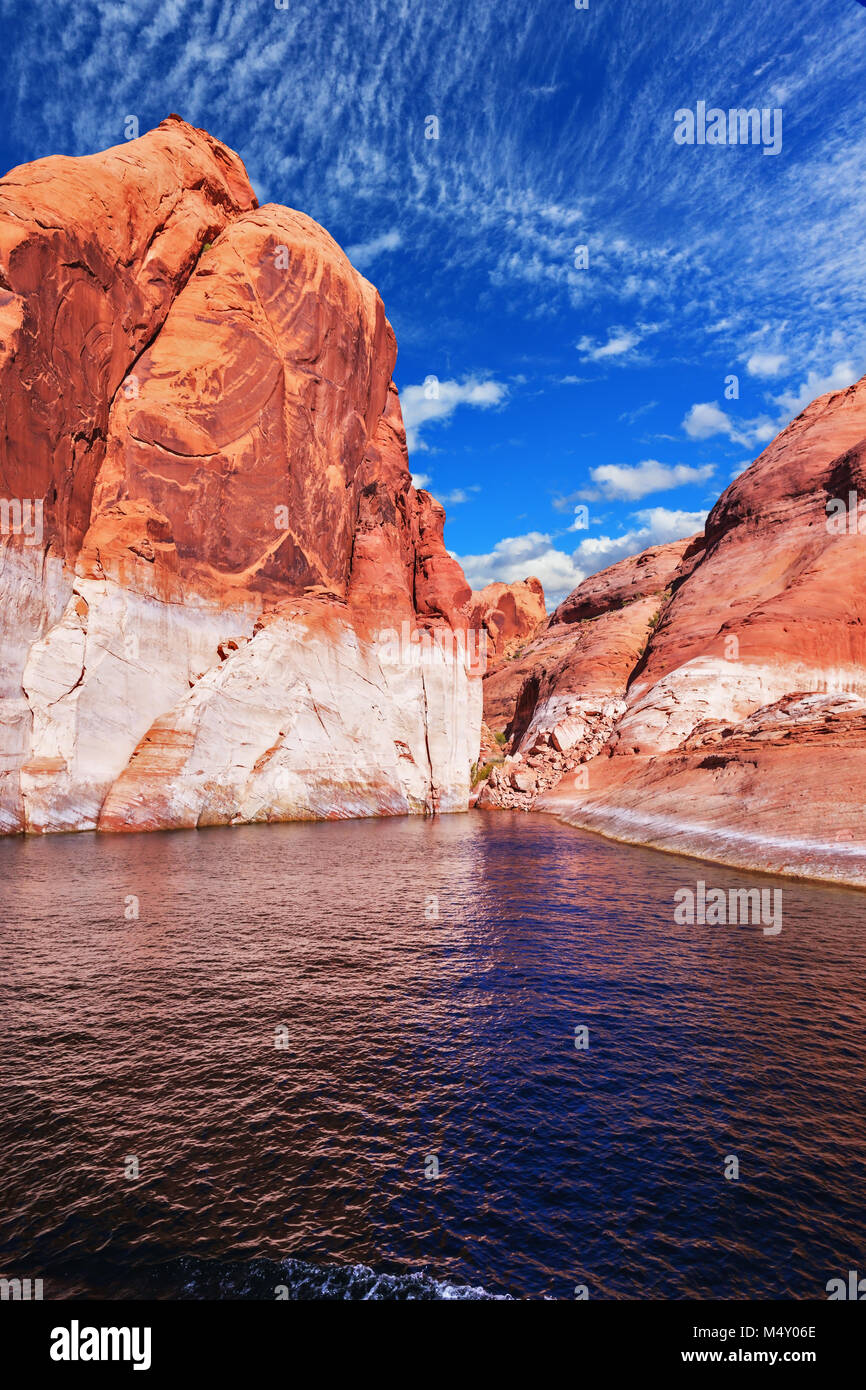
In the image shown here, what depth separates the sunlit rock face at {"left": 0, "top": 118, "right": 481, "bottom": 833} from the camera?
111 ft

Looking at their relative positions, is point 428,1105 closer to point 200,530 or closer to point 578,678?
point 200,530

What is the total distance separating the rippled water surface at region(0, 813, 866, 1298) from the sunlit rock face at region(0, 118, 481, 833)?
21.4 meters

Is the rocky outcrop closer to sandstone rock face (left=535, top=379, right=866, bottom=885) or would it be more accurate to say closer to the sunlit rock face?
sandstone rock face (left=535, top=379, right=866, bottom=885)

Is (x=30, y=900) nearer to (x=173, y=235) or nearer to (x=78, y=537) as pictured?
(x=78, y=537)

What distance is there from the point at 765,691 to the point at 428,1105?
42553 mm

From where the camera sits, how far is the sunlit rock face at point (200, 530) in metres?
33.9

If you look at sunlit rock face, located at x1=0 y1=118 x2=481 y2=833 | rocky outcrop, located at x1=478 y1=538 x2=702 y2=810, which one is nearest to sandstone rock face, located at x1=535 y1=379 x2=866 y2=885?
rocky outcrop, located at x1=478 y1=538 x2=702 y2=810

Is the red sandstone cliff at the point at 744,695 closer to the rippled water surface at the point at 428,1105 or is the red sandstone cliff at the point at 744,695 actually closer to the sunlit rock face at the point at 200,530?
the rippled water surface at the point at 428,1105

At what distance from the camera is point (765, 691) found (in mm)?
43406

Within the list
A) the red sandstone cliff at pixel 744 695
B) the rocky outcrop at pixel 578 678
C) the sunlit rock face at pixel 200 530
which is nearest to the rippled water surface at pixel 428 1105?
the red sandstone cliff at pixel 744 695

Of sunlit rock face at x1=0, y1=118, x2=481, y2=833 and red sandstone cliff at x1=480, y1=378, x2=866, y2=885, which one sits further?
sunlit rock face at x1=0, y1=118, x2=481, y2=833

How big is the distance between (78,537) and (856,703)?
41.6 m

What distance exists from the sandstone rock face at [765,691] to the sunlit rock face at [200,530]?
16.4 meters
